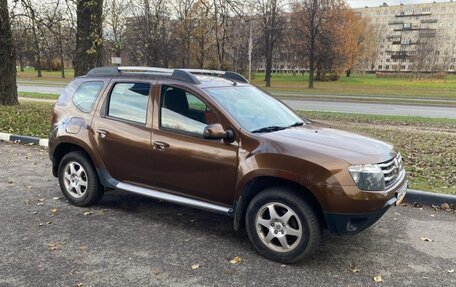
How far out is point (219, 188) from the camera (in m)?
4.25

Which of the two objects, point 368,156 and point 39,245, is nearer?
point 368,156

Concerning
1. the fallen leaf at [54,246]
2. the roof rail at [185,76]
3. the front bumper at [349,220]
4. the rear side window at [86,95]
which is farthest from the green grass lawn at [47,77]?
the front bumper at [349,220]

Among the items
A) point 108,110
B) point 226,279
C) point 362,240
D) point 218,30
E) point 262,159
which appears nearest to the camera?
point 226,279

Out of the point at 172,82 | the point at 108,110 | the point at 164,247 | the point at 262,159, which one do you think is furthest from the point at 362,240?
the point at 108,110

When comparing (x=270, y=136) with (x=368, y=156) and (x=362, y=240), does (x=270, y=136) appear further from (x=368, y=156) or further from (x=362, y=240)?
(x=362, y=240)

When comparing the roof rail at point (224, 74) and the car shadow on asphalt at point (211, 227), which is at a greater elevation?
the roof rail at point (224, 74)

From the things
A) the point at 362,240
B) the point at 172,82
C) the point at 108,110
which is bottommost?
the point at 362,240

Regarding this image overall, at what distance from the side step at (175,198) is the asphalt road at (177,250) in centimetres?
37

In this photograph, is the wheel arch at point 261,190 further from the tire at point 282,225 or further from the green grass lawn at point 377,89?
the green grass lawn at point 377,89

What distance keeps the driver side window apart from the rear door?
208mm

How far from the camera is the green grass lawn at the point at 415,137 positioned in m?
6.79

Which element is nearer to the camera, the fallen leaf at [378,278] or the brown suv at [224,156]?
the fallen leaf at [378,278]

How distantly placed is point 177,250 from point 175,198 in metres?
0.63

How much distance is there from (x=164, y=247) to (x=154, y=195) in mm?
704
